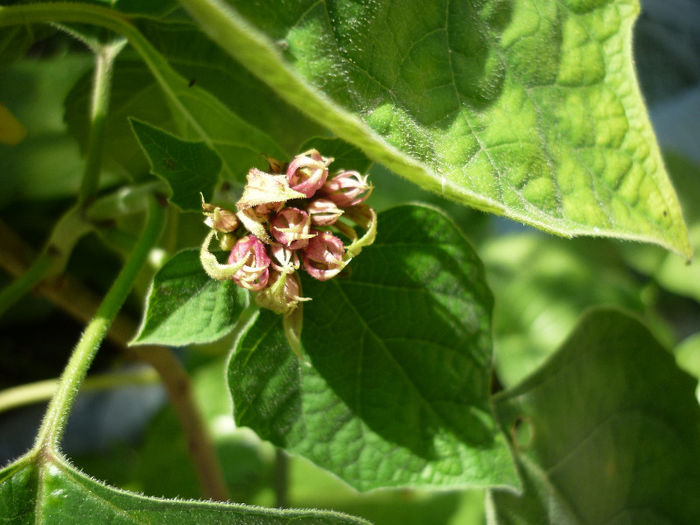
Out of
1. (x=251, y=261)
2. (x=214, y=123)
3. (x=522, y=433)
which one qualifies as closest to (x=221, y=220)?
(x=251, y=261)

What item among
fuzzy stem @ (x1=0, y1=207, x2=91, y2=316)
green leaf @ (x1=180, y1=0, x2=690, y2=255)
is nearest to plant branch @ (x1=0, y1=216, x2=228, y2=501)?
fuzzy stem @ (x1=0, y1=207, x2=91, y2=316)

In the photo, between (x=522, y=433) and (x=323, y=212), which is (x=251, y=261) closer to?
(x=323, y=212)

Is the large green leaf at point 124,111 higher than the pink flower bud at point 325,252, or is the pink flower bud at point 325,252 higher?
the pink flower bud at point 325,252

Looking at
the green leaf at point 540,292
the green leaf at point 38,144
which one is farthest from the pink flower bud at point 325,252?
the green leaf at point 38,144

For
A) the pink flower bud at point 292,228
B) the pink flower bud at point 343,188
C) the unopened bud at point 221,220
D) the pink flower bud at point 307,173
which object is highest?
the pink flower bud at point 307,173

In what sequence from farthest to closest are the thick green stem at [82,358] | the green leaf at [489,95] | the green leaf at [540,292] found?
the green leaf at [540,292] → the thick green stem at [82,358] → the green leaf at [489,95]

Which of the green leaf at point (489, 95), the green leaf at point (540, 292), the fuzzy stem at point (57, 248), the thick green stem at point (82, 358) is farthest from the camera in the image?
the green leaf at point (540, 292)

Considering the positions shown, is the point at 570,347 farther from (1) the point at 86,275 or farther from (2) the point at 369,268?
(1) the point at 86,275

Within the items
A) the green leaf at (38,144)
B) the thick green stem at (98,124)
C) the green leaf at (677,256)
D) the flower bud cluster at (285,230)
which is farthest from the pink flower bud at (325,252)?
the green leaf at (677,256)

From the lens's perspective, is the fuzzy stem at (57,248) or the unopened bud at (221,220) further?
the fuzzy stem at (57,248)

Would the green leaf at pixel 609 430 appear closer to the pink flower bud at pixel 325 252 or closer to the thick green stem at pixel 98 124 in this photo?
the pink flower bud at pixel 325 252
